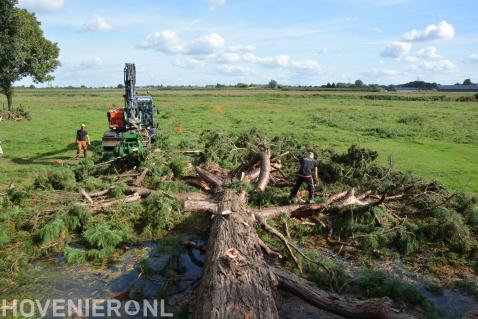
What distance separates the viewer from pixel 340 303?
5.82 metres

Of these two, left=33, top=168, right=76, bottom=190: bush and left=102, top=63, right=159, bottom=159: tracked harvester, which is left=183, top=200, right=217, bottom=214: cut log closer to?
left=33, top=168, right=76, bottom=190: bush

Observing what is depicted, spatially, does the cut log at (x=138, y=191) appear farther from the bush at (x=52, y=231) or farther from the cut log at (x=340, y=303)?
the cut log at (x=340, y=303)

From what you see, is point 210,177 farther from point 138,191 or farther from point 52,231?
point 52,231

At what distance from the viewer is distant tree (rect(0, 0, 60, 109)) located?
74.2 feet

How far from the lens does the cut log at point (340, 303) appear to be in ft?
17.8

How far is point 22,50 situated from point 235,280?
31.6m

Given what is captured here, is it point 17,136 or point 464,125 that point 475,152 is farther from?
point 17,136

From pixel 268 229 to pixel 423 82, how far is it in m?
155

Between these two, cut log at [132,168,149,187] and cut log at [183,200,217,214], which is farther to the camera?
cut log at [132,168,149,187]

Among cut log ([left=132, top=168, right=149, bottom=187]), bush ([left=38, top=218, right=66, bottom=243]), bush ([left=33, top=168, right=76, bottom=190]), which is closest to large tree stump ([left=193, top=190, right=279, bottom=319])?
bush ([left=38, top=218, right=66, bottom=243])

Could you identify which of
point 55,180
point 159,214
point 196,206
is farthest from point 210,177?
point 55,180

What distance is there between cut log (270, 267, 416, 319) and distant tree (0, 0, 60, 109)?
23.2 m

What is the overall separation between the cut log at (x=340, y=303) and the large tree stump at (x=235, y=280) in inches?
19.3

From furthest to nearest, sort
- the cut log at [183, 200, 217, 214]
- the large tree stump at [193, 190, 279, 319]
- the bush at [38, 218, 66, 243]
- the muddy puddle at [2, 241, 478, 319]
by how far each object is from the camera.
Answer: the cut log at [183, 200, 217, 214], the bush at [38, 218, 66, 243], the muddy puddle at [2, 241, 478, 319], the large tree stump at [193, 190, 279, 319]
